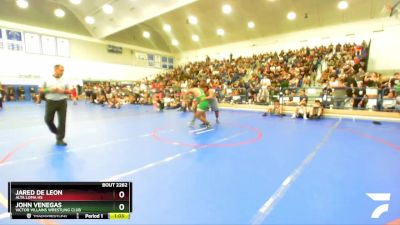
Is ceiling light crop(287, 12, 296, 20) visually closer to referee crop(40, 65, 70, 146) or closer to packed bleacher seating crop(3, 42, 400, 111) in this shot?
packed bleacher seating crop(3, 42, 400, 111)

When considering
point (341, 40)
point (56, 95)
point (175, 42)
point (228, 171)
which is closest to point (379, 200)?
point (228, 171)

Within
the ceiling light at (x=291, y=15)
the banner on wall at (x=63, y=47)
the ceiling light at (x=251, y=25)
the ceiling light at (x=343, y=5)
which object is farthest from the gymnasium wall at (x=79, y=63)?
the ceiling light at (x=343, y=5)

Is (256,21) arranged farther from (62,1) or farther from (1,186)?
(1,186)

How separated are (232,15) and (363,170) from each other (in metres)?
18.7

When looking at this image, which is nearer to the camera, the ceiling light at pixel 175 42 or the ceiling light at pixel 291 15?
the ceiling light at pixel 291 15

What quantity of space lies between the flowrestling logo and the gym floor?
0.02 metres

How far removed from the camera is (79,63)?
2211 cm

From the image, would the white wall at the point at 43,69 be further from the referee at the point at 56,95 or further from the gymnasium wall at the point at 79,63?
the referee at the point at 56,95

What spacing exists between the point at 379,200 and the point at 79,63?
24.8 m

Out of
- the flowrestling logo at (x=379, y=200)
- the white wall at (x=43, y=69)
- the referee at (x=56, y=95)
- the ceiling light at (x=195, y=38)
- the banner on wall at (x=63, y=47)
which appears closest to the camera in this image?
the flowrestling logo at (x=379, y=200)

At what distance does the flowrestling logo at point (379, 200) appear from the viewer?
2.29 metres

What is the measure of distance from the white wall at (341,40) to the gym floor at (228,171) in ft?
43.1

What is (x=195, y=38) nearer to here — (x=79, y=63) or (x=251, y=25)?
(x=251, y=25)

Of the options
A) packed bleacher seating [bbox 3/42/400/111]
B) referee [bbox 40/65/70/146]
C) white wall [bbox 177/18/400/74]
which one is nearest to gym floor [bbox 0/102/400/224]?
referee [bbox 40/65/70/146]
